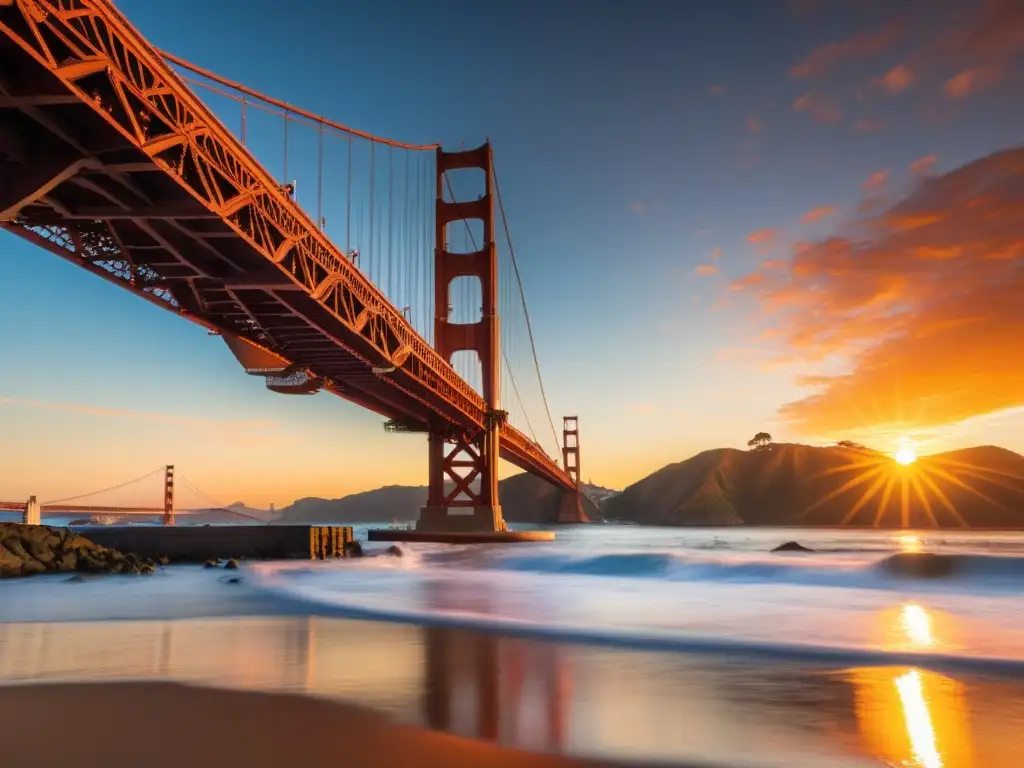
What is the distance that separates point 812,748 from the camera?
443 cm

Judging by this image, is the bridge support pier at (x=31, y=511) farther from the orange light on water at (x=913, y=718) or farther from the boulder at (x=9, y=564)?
the orange light on water at (x=913, y=718)

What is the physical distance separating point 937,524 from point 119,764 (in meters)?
134

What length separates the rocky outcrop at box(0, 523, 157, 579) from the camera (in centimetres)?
1962

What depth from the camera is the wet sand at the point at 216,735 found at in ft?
13.4

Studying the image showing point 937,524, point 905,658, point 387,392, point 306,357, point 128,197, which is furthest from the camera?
point 937,524

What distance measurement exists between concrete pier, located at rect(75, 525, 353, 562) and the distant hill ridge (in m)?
106

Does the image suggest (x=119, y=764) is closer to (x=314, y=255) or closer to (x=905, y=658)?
(x=905, y=658)

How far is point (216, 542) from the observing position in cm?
2881

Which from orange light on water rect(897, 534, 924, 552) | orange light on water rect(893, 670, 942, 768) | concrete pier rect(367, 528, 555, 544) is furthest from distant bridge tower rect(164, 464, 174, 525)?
orange light on water rect(893, 670, 942, 768)

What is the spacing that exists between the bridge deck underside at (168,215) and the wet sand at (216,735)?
8.08 metres

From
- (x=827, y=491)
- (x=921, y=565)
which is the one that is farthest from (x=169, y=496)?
(x=827, y=491)

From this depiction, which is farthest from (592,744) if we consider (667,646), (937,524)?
(937,524)

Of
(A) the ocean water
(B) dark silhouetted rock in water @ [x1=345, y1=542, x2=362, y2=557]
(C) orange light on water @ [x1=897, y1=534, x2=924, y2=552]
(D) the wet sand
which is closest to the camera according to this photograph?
(D) the wet sand

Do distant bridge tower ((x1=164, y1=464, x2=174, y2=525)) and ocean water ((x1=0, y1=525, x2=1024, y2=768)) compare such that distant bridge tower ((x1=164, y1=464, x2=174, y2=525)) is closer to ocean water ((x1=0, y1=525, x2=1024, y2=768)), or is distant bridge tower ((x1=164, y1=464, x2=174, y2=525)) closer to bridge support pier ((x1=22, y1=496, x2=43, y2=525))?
bridge support pier ((x1=22, y1=496, x2=43, y2=525))
